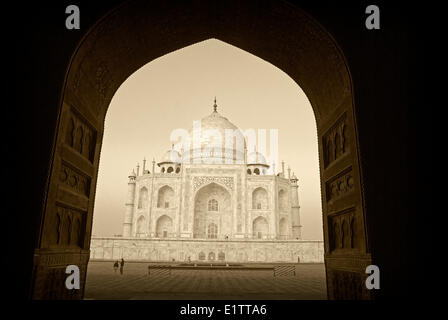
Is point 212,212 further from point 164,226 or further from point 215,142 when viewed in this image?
point 215,142

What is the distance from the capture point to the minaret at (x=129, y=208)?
1094 inches

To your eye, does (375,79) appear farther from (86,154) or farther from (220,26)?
(86,154)

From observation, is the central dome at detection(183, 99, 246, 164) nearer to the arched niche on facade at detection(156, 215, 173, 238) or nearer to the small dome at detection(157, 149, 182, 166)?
the small dome at detection(157, 149, 182, 166)

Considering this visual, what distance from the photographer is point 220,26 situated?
5.23 metres

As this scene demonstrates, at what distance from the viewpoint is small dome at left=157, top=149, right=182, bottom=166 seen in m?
32.1

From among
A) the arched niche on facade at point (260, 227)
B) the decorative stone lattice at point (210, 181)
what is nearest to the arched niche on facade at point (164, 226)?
the decorative stone lattice at point (210, 181)

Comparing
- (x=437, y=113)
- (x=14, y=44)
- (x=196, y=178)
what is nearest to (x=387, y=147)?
(x=437, y=113)

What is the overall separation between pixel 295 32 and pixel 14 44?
3.27m

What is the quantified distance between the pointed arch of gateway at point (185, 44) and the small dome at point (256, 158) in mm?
26614

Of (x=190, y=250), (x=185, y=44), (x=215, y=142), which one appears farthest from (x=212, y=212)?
(x=185, y=44)

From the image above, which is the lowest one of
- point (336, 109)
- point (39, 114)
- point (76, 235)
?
point (76, 235)

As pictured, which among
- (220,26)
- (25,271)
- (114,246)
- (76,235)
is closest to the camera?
(25,271)

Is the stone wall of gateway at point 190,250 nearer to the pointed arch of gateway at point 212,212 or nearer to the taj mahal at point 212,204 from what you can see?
the taj mahal at point 212,204

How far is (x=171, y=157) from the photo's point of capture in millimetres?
32219
